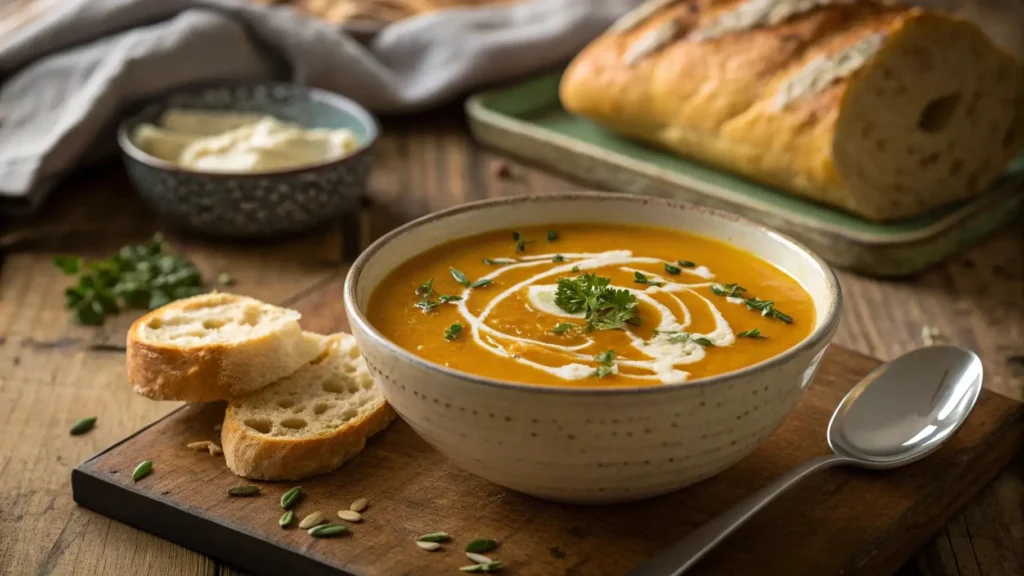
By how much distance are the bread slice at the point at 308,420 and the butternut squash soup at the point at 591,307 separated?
22 cm

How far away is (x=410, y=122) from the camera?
4.22 meters

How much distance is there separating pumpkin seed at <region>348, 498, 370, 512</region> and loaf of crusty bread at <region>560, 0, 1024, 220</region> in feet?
6.05

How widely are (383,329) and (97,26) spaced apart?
7.81ft

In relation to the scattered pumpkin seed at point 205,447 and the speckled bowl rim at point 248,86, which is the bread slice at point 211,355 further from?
the speckled bowl rim at point 248,86

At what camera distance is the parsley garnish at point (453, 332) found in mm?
1915

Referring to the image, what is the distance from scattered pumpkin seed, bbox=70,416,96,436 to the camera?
7.63 feet

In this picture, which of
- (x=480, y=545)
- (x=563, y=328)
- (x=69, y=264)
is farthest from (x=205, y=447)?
(x=69, y=264)

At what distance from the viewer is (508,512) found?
6.19 feet

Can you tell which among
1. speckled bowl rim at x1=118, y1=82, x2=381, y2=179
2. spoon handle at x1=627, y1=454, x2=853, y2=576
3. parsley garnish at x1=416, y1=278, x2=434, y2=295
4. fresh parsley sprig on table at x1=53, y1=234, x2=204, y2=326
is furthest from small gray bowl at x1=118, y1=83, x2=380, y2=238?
spoon handle at x1=627, y1=454, x2=853, y2=576

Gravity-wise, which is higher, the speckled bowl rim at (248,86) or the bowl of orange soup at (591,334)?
the bowl of orange soup at (591,334)

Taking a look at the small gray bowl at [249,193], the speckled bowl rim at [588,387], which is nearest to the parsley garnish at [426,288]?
the speckled bowl rim at [588,387]

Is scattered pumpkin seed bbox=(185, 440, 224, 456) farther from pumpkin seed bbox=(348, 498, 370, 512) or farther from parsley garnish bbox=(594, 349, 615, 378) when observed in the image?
parsley garnish bbox=(594, 349, 615, 378)

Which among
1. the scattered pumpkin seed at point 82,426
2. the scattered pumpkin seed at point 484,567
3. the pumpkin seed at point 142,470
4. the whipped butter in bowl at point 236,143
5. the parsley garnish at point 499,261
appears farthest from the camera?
the whipped butter in bowl at point 236,143

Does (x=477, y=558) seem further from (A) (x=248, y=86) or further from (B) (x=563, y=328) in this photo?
(A) (x=248, y=86)
